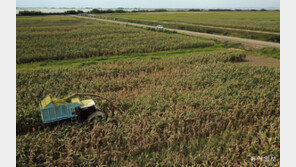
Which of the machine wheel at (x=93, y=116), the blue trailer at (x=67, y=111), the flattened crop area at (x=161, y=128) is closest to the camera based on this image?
the flattened crop area at (x=161, y=128)

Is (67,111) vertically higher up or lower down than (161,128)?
higher up

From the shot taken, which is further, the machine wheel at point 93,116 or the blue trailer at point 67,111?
the machine wheel at point 93,116

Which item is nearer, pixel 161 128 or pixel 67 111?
pixel 67 111

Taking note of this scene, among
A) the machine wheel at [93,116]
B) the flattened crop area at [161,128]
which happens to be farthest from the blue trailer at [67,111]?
the flattened crop area at [161,128]

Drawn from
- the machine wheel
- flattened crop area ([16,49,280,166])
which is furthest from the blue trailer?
flattened crop area ([16,49,280,166])

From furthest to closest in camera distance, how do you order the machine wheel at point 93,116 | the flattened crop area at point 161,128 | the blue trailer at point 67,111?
the machine wheel at point 93,116 → the blue trailer at point 67,111 → the flattened crop area at point 161,128

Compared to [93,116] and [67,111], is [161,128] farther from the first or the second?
[67,111]

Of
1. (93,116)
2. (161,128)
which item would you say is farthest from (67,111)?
(161,128)

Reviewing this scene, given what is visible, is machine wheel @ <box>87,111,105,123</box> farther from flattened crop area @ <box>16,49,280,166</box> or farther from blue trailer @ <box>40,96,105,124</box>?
flattened crop area @ <box>16,49,280,166</box>

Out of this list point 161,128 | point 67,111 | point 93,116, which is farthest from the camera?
point 161,128

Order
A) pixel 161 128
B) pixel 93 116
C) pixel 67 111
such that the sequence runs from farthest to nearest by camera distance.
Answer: pixel 161 128
pixel 93 116
pixel 67 111

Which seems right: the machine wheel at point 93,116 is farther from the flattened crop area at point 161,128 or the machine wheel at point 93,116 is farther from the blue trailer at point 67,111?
the flattened crop area at point 161,128

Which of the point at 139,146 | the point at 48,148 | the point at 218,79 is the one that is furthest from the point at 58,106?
the point at 218,79

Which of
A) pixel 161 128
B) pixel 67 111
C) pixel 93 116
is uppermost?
pixel 67 111
